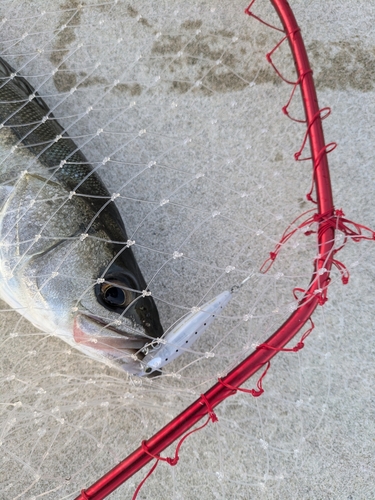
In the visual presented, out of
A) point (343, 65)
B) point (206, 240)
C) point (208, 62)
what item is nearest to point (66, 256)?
point (206, 240)

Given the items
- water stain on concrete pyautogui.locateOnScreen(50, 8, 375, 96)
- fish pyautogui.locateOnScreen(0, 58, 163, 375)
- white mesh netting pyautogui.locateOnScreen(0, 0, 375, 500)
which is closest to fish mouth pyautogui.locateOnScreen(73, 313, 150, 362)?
fish pyautogui.locateOnScreen(0, 58, 163, 375)

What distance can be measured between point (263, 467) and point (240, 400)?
1.14 ft

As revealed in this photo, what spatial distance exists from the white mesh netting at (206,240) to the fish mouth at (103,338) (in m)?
0.19

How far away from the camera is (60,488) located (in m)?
2.34

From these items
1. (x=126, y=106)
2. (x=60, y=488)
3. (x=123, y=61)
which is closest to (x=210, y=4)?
(x=123, y=61)

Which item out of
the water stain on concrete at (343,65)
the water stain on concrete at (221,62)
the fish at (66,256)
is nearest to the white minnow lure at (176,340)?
the fish at (66,256)

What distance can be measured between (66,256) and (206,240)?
2.74ft

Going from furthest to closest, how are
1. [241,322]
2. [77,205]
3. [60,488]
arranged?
1. [241,322]
2. [60,488]
3. [77,205]

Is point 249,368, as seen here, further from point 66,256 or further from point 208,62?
point 208,62

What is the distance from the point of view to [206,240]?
263 cm

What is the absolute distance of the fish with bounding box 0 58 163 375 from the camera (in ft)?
6.59

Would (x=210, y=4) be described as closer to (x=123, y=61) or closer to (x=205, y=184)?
(x=123, y=61)

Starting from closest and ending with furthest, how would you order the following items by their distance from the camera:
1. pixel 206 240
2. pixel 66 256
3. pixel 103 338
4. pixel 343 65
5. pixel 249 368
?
pixel 249 368 < pixel 103 338 < pixel 66 256 < pixel 206 240 < pixel 343 65

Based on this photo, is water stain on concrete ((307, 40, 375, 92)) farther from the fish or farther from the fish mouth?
the fish mouth
